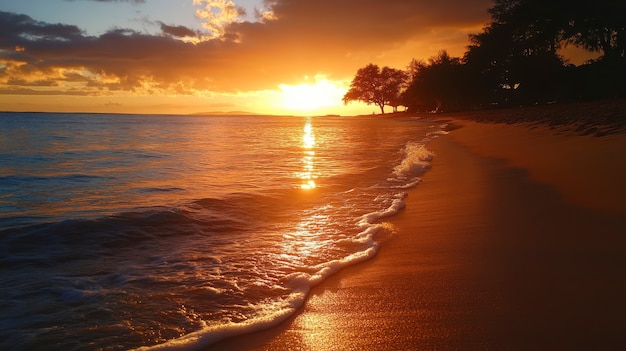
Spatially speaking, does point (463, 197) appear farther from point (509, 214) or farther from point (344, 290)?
point (344, 290)

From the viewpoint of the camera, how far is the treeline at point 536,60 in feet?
121

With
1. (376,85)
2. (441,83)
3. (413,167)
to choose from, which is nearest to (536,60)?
(441,83)

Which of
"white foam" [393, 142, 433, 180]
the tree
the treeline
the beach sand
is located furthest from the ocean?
the tree

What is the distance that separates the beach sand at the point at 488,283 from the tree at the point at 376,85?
347 ft

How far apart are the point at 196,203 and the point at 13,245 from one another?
9.64 ft

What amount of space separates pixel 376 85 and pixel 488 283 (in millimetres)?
110439

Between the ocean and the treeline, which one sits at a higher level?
the treeline

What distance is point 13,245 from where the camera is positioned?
18.5 feet

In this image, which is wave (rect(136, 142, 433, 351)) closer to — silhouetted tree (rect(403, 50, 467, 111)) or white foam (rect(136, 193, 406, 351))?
white foam (rect(136, 193, 406, 351))

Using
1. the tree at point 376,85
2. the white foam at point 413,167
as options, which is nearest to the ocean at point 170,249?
the white foam at point 413,167

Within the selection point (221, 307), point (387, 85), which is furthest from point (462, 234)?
point (387, 85)

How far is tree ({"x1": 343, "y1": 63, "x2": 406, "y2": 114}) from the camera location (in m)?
110

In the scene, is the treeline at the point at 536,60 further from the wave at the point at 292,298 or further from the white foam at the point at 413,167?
the wave at the point at 292,298

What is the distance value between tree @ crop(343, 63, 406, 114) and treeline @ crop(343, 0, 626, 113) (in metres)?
37.1
